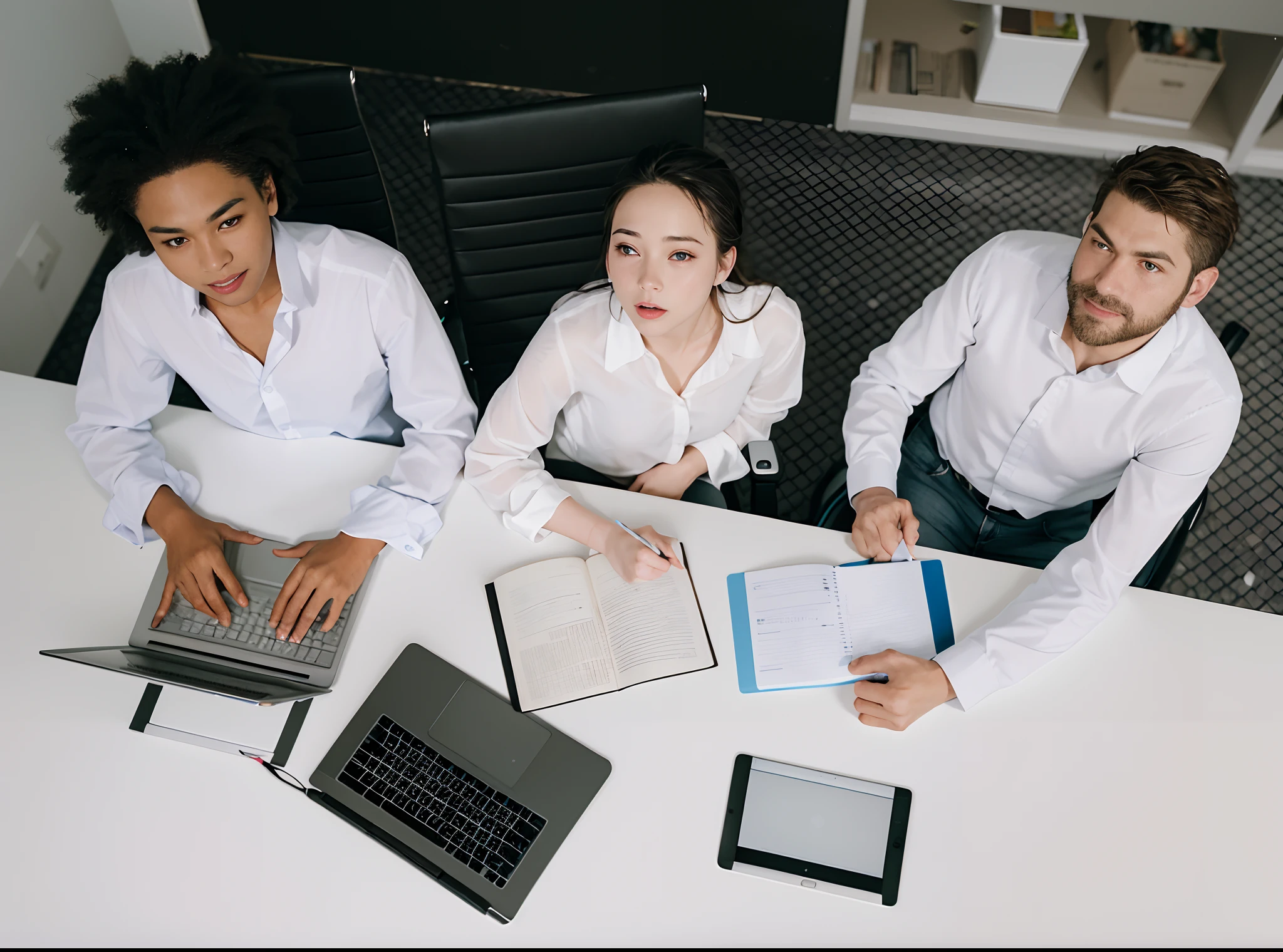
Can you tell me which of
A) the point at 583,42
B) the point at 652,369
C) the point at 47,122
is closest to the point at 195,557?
the point at 652,369

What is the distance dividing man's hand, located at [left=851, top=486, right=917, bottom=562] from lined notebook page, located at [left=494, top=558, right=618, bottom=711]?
0.45m

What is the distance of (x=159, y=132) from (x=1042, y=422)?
1.48 metres

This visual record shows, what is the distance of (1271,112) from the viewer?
2.64 m

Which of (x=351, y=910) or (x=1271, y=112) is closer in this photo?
(x=351, y=910)

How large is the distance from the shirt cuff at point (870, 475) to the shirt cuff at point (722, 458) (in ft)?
0.80

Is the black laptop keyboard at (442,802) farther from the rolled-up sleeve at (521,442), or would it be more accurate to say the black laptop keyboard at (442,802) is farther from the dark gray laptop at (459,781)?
the rolled-up sleeve at (521,442)

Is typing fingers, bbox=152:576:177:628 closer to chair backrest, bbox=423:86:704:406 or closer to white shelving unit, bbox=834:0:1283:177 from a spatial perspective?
chair backrest, bbox=423:86:704:406

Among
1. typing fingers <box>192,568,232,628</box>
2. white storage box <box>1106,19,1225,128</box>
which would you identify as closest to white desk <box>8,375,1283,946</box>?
typing fingers <box>192,568,232,628</box>

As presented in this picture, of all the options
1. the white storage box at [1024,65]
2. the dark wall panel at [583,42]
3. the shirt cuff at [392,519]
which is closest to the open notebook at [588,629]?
the shirt cuff at [392,519]

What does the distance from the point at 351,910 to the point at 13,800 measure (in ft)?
1.72

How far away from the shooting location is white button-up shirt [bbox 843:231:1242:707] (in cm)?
145

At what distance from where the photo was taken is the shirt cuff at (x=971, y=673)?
140cm

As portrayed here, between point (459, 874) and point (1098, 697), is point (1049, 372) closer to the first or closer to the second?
point (1098, 697)

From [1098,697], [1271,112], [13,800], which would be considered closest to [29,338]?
[13,800]
